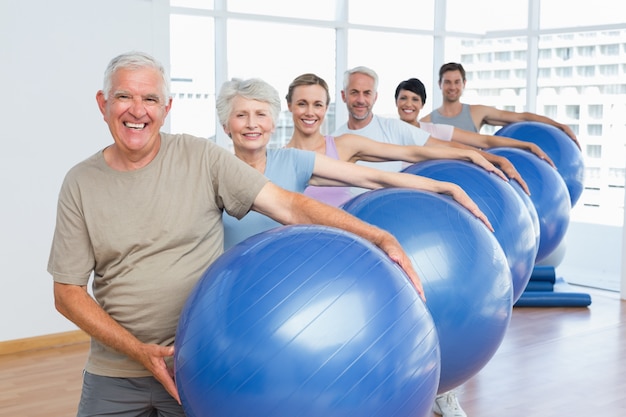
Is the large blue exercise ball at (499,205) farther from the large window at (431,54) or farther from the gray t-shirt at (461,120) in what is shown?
the large window at (431,54)

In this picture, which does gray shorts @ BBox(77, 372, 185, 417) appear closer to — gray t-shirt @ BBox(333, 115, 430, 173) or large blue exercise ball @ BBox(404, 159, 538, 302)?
large blue exercise ball @ BBox(404, 159, 538, 302)

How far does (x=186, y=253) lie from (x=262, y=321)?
36cm

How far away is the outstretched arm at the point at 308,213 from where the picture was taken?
5.93 ft

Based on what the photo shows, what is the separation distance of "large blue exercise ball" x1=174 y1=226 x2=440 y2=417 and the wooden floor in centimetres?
209

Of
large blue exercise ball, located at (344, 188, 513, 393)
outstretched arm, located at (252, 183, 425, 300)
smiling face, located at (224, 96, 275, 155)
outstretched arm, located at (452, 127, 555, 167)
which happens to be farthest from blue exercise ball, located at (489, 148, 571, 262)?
outstretched arm, located at (252, 183, 425, 300)

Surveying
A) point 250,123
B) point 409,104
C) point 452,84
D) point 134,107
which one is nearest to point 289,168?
point 250,123

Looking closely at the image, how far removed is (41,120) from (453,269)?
120 inches

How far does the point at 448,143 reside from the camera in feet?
11.2

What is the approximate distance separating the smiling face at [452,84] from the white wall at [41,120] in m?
1.87

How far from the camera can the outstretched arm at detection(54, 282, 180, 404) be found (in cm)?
168

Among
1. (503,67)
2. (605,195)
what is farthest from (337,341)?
(503,67)

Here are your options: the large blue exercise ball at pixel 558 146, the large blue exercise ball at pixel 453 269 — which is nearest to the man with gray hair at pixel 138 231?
the large blue exercise ball at pixel 453 269

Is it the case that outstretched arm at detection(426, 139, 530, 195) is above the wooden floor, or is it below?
above

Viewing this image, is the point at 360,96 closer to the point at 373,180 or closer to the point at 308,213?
the point at 373,180
